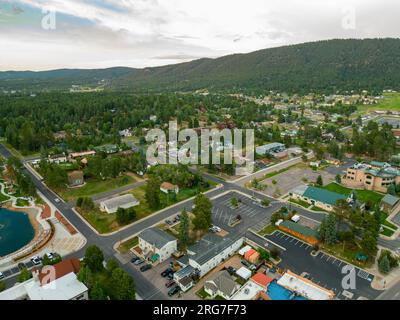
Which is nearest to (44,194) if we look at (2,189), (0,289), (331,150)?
(2,189)

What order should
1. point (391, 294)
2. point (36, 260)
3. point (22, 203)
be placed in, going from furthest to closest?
point (22, 203), point (36, 260), point (391, 294)

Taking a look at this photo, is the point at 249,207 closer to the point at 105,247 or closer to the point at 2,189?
the point at 105,247

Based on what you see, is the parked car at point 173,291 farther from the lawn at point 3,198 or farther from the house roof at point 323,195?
the lawn at point 3,198

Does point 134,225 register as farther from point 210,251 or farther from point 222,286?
point 222,286

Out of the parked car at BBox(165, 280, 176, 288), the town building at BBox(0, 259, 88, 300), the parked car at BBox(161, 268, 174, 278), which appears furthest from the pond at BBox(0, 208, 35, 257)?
the parked car at BBox(165, 280, 176, 288)

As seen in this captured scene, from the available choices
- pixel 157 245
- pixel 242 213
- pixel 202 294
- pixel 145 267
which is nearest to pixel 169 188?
pixel 242 213

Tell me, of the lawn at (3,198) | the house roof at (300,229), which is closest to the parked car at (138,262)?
the house roof at (300,229)
